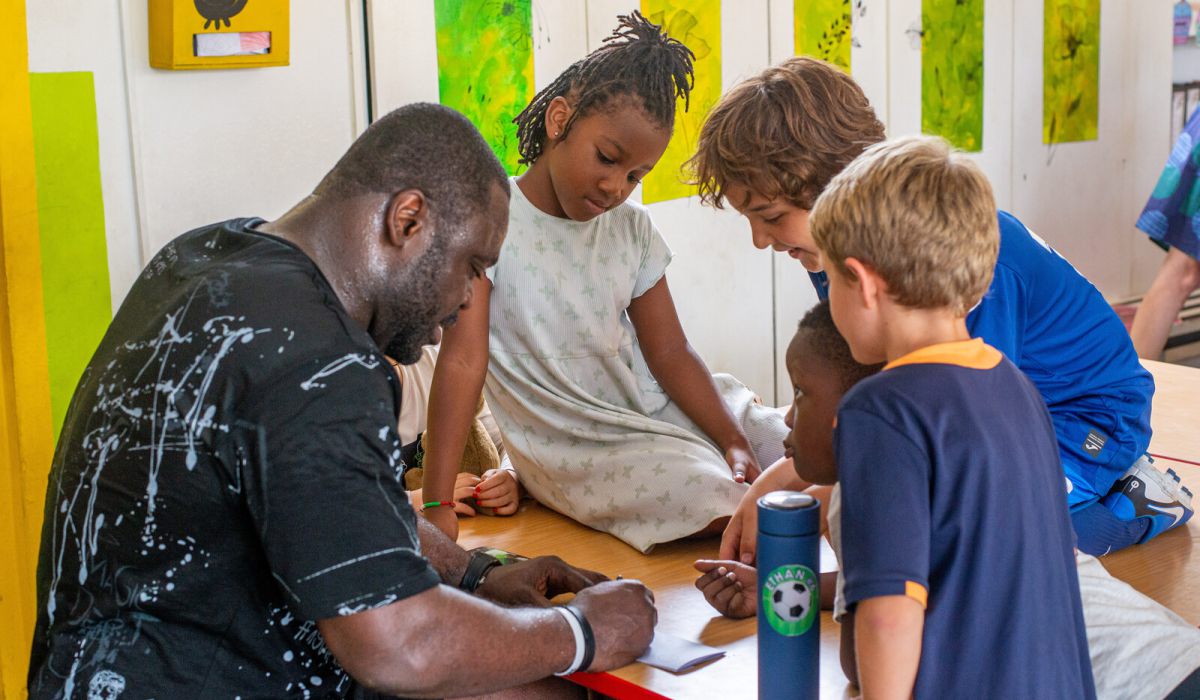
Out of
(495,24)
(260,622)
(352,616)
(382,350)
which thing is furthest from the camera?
(495,24)

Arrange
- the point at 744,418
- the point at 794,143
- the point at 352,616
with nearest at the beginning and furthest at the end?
the point at 352,616
the point at 794,143
the point at 744,418

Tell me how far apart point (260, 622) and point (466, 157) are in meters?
0.58

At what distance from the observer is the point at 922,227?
141 centimetres

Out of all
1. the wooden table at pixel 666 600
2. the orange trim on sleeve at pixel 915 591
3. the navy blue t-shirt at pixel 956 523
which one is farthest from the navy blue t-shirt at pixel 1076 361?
the orange trim on sleeve at pixel 915 591

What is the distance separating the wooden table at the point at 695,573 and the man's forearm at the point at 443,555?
9.7 inches

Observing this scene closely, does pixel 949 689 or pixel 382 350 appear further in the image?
pixel 382 350

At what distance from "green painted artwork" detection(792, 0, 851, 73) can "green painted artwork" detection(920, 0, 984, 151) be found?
471 mm

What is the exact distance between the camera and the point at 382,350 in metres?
1.58

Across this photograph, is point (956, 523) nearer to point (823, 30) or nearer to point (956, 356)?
point (956, 356)

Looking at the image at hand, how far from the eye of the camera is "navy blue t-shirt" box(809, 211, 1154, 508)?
1.99 m

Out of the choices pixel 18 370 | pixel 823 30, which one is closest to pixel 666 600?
pixel 18 370

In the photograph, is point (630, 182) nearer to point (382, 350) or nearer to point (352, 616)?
point (382, 350)

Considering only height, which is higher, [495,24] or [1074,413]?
[495,24]

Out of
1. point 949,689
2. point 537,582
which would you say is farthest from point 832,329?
point 537,582
